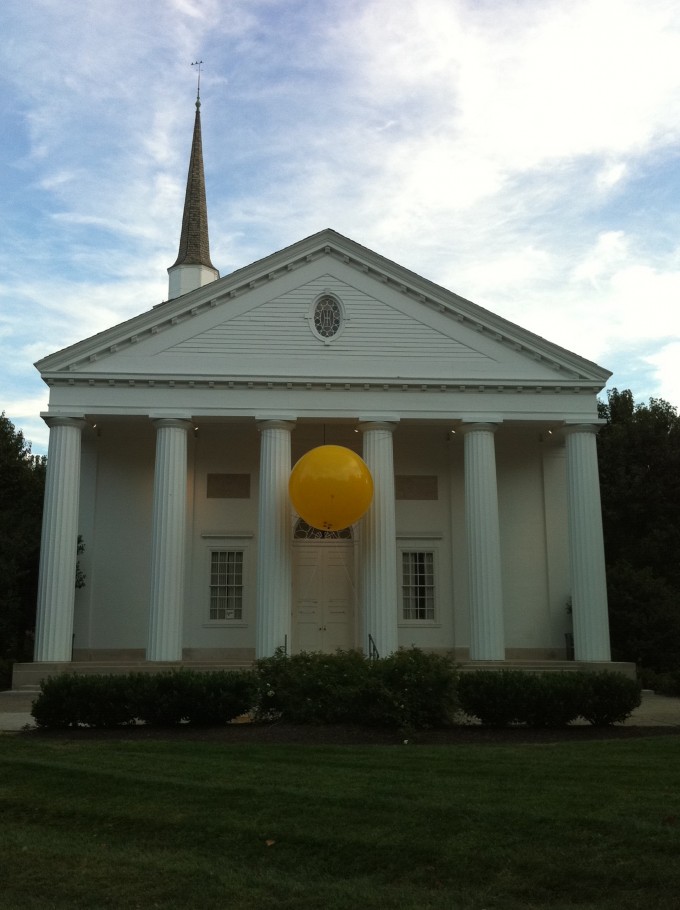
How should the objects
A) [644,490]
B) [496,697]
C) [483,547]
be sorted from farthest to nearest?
1. [644,490]
2. [483,547]
3. [496,697]

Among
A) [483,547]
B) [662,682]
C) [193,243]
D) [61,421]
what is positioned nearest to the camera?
[662,682]

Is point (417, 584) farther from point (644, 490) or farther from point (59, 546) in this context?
point (644, 490)

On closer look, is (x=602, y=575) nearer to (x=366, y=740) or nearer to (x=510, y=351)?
(x=510, y=351)

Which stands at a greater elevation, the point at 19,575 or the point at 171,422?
the point at 171,422

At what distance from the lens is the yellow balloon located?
20.5 meters

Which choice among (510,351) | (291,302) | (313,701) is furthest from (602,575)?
(313,701)

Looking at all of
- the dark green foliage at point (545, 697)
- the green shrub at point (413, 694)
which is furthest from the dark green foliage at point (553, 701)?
the green shrub at point (413, 694)

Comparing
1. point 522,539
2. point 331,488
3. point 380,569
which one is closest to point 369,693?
point 331,488

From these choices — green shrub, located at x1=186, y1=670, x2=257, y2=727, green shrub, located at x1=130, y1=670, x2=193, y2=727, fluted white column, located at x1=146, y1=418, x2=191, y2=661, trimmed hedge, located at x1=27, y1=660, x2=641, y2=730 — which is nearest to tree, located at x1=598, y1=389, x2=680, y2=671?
fluted white column, located at x1=146, y1=418, x2=191, y2=661

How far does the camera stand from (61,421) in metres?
24.3

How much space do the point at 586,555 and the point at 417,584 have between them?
5.33 m

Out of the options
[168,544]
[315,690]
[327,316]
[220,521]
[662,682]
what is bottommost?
[662,682]

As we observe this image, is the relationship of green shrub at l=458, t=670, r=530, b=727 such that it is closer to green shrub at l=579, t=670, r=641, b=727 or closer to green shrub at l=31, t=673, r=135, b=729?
green shrub at l=579, t=670, r=641, b=727

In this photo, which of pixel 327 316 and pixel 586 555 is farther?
pixel 327 316
